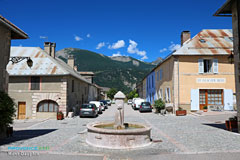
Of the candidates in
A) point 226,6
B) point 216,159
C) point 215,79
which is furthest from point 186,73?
point 216,159

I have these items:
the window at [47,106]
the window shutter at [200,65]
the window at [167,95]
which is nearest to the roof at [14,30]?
the window at [47,106]

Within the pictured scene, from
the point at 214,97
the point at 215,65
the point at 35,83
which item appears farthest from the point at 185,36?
the point at 35,83

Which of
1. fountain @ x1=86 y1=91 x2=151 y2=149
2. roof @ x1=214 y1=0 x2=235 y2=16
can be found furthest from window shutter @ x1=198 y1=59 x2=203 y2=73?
fountain @ x1=86 y1=91 x2=151 y2=149

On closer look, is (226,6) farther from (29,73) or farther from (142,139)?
(29,73)

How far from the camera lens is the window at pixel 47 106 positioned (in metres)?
17.3

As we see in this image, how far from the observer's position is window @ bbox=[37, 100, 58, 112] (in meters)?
17.3

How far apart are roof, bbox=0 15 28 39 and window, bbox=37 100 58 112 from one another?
8.81 meters

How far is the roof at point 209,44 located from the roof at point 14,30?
13.3 m

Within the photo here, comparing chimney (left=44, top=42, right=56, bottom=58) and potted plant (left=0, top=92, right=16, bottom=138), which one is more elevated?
chimney (left=44, top=42, right=56, bottom=58)

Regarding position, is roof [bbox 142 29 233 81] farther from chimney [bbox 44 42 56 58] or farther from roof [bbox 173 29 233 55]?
chimney [bbox 44 42 56 58]

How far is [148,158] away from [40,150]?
3.59m

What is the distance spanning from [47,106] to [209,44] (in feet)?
56.6

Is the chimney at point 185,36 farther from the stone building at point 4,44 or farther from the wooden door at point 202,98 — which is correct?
the stone building at point 4,44

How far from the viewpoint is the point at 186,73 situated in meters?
18.3
